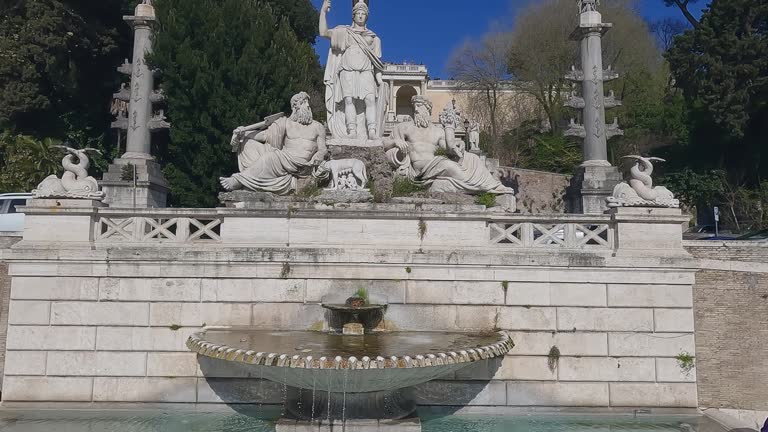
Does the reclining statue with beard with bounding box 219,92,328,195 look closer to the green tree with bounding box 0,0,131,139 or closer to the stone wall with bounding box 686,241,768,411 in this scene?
the stone wall with bounding box 686,241,768,411

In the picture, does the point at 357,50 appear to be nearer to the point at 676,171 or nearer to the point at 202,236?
the point at 202,236

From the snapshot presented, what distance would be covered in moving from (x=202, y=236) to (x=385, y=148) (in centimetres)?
393

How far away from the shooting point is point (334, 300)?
30.2 ft

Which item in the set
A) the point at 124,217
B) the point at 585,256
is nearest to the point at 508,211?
the point at 585,256

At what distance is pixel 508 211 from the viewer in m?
10.7

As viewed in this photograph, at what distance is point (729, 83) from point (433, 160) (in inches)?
748

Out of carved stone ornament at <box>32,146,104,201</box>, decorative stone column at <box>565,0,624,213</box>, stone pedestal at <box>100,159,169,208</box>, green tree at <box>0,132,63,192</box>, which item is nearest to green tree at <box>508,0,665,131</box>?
decorative stone column at <box>565,0,624,213</box>

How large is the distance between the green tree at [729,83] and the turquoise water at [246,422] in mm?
19062

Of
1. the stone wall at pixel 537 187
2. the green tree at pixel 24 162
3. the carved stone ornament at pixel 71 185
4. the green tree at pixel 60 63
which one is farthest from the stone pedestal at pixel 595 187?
the green tree at pixel 60 63

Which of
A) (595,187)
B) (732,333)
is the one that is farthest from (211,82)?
(732,333)

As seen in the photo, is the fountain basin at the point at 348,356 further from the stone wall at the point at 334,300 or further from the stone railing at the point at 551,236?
the stone railing at the point at 551,236

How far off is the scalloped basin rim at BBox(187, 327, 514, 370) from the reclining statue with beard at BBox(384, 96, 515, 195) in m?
2.87

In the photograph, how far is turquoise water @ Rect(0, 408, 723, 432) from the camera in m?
8.38

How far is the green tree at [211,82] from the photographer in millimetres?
18875
